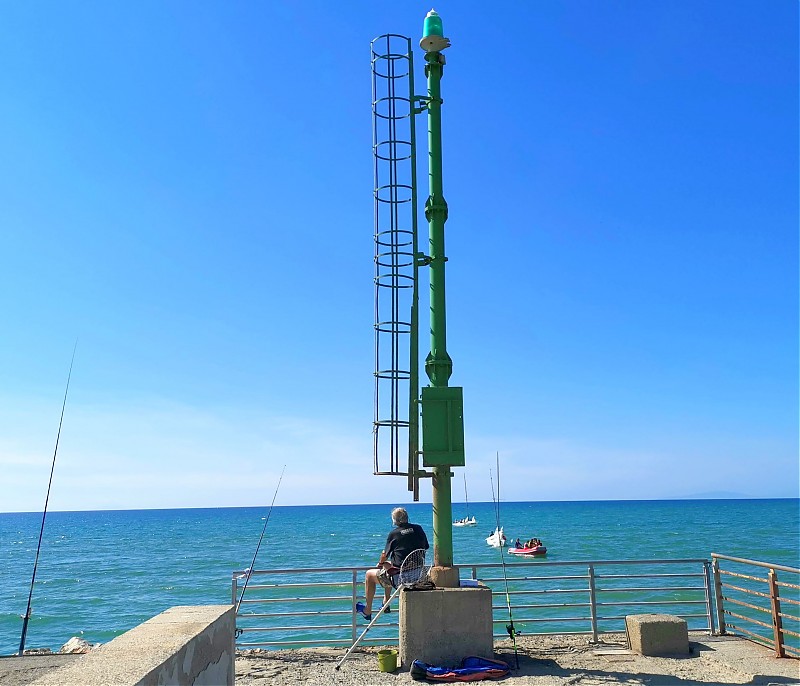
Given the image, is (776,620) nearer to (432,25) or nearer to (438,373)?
(438,373)

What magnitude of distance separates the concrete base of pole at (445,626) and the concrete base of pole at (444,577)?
30cm

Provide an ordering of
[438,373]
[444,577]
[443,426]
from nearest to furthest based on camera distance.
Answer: [444,577] → [443,426] → [438,373]

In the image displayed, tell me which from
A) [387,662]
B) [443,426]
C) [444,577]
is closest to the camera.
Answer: [387,662]

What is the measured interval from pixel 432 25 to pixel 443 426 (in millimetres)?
5034

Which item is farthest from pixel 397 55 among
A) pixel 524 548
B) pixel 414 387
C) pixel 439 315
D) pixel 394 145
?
pixel 524 548

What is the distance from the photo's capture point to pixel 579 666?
7.58m

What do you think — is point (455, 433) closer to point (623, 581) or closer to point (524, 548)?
point (623, 581)

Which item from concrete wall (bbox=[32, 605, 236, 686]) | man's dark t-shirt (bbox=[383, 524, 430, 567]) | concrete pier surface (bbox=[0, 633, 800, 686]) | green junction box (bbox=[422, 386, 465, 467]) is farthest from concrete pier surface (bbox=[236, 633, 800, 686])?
concrete wall (bbox=[32, 605, 236, 686])

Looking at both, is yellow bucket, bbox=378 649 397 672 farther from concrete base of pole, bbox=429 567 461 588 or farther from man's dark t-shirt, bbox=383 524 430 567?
man's dark t-shirt, bbox=383 524 430 567

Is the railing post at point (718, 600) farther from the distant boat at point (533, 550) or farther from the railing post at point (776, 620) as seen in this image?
the distant boat at point (533, 550)

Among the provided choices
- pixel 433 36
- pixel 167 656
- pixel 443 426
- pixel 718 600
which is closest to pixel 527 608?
pixel 718 600

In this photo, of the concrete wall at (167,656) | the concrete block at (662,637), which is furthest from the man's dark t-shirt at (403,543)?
the concrete wall at (167,656)

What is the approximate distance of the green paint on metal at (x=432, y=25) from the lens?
8.76 metres

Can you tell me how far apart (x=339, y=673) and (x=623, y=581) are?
21.0 meters
